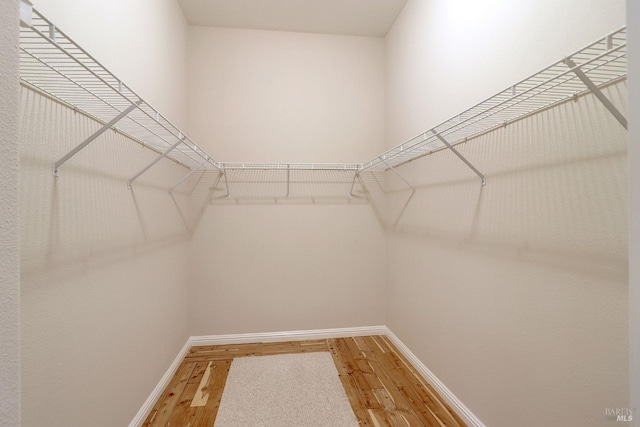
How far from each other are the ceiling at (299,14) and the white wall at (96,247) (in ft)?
1.36

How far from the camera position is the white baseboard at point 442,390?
1444 mm

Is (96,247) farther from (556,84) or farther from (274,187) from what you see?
(556,84)

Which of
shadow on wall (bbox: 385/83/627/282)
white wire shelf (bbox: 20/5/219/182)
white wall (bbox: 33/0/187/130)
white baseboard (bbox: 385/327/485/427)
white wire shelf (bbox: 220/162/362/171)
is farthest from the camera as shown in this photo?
white wire shelf (bbox: 220/162/362/171)

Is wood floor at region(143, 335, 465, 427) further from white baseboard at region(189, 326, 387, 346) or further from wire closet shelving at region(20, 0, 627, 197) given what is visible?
wire closet shelving at region(20, 0, 627, 197)

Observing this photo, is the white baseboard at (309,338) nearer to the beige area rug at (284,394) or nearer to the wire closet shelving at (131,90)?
the beige area rug at (284,394)

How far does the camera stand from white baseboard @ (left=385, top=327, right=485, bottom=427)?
1.44 metres

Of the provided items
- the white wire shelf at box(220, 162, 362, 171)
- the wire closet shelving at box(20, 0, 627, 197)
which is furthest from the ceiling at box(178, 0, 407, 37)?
the wire closet shelving at box(20, 0, 627, 197)

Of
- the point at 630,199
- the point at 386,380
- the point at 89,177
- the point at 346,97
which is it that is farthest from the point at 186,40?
the point at 386,380

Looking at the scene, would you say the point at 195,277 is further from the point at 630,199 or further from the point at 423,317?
the point at 630,199

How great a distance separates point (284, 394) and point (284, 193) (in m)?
1.50

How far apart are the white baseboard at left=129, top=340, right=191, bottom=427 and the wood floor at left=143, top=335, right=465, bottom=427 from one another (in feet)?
0.10

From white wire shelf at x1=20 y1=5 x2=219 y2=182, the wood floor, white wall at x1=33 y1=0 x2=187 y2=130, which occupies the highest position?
white wall at x1=33 y1=0 x2=187 y2=130

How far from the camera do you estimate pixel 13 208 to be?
441mm

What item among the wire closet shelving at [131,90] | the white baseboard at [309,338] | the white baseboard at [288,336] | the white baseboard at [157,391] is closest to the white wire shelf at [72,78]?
the wire closet shelving at [131,90]
